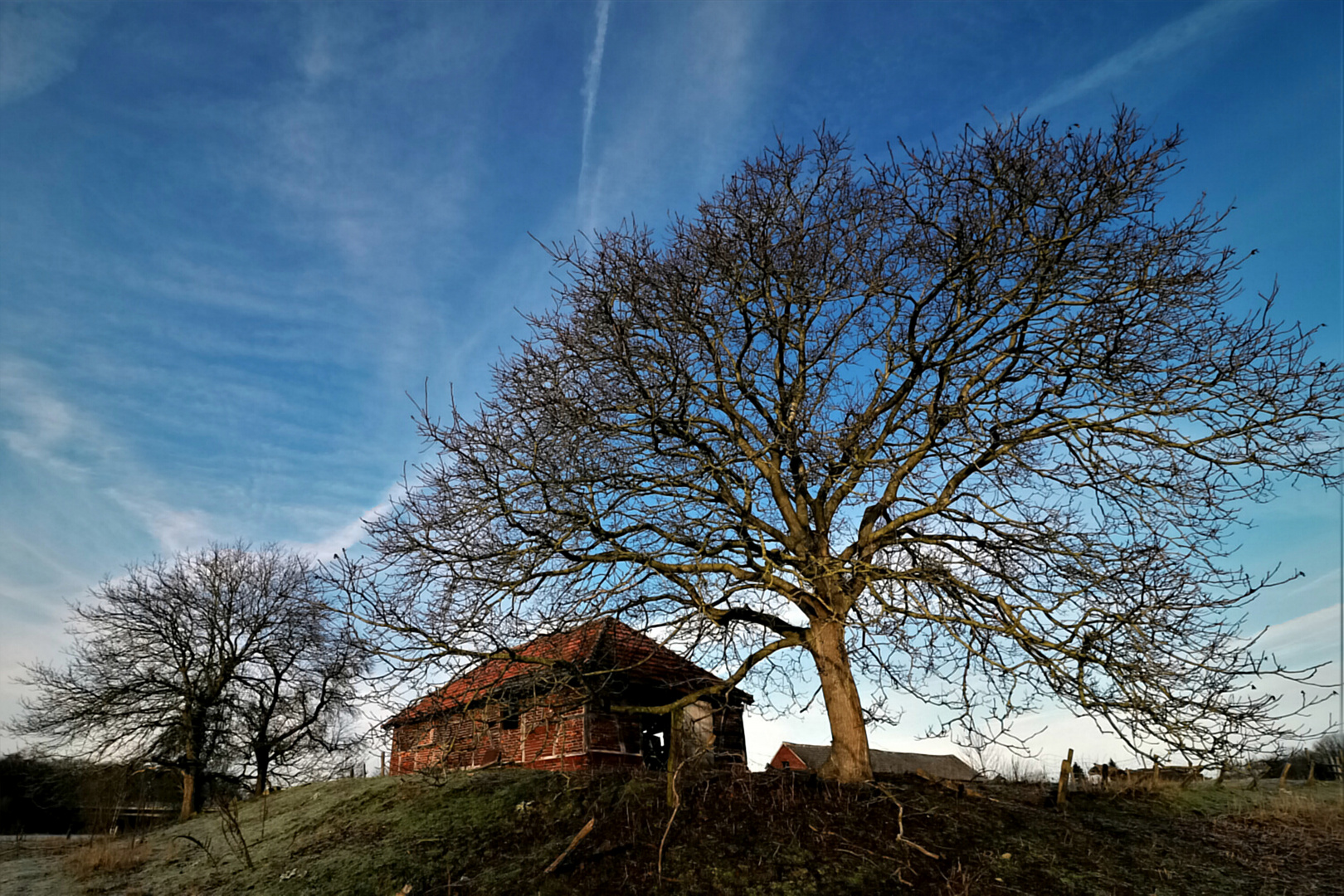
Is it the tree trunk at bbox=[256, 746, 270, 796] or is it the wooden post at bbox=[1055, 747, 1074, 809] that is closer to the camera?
the wooden post at bbox=[1055, 747, 1074, 809]

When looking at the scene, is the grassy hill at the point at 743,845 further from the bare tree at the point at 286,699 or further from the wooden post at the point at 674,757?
the bare tree at the point at 286,699

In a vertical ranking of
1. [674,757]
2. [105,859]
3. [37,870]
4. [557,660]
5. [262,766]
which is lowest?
[37,870]

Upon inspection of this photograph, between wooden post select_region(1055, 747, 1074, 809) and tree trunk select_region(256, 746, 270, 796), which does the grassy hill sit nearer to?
wooden post select_region(1055, 747, 1074, 809)

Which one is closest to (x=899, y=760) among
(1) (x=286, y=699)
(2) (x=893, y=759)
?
(2) (x=893, y=759)

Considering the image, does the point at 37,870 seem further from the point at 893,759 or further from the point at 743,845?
the point at 893,759

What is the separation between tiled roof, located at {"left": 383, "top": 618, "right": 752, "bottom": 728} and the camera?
788 centimetres

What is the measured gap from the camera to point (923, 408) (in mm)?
9508

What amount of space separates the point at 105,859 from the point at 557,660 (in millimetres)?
10811

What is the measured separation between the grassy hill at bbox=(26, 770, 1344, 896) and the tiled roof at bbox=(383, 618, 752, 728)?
1.54 meters

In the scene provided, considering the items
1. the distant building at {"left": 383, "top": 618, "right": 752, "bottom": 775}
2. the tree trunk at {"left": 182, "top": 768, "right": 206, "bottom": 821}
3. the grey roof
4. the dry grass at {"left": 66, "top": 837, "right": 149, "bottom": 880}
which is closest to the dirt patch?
the dry grass at {"left": 66, "top": 837, "right": 149, "bottom": 880}

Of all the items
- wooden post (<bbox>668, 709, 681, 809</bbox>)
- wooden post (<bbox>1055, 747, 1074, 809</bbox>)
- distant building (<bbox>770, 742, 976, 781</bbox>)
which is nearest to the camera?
wooden post (<bbox>668, 709, 681, 809</bbox>)

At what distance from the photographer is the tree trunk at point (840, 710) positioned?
343 inches

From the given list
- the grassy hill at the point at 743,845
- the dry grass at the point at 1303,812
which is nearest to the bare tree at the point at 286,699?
the grassy hill at the point at 743,845

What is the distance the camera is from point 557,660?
801 centimetres
